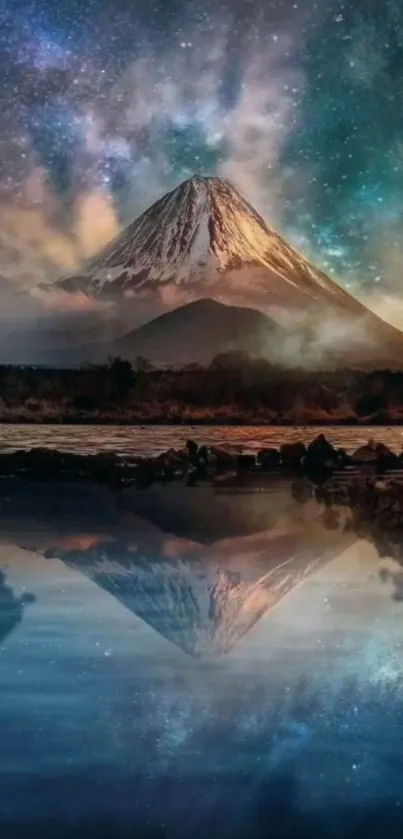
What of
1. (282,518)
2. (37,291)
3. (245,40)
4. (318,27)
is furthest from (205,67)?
(282,518)

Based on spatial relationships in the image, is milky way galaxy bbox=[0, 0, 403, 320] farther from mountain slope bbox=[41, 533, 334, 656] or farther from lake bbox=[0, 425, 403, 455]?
mountain slope bbox=[41, 533, 334, 656]

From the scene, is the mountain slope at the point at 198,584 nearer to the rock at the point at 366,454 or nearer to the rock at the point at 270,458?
the rock at the point at 270,458

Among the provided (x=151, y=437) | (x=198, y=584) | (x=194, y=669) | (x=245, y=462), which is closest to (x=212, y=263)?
(x=151, y=437)

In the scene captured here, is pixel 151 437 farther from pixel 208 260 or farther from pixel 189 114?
pixel 189 114

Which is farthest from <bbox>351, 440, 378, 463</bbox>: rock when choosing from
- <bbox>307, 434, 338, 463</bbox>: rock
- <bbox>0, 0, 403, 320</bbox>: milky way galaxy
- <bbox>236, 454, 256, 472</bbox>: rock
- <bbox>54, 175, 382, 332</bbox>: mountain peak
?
<bbox>0, 0, 403, 320</bbox>: milky way galaxy

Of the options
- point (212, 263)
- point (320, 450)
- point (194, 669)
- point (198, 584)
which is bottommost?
point (194, 669)

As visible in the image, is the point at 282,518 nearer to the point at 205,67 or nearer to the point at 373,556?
the point at 373,556
